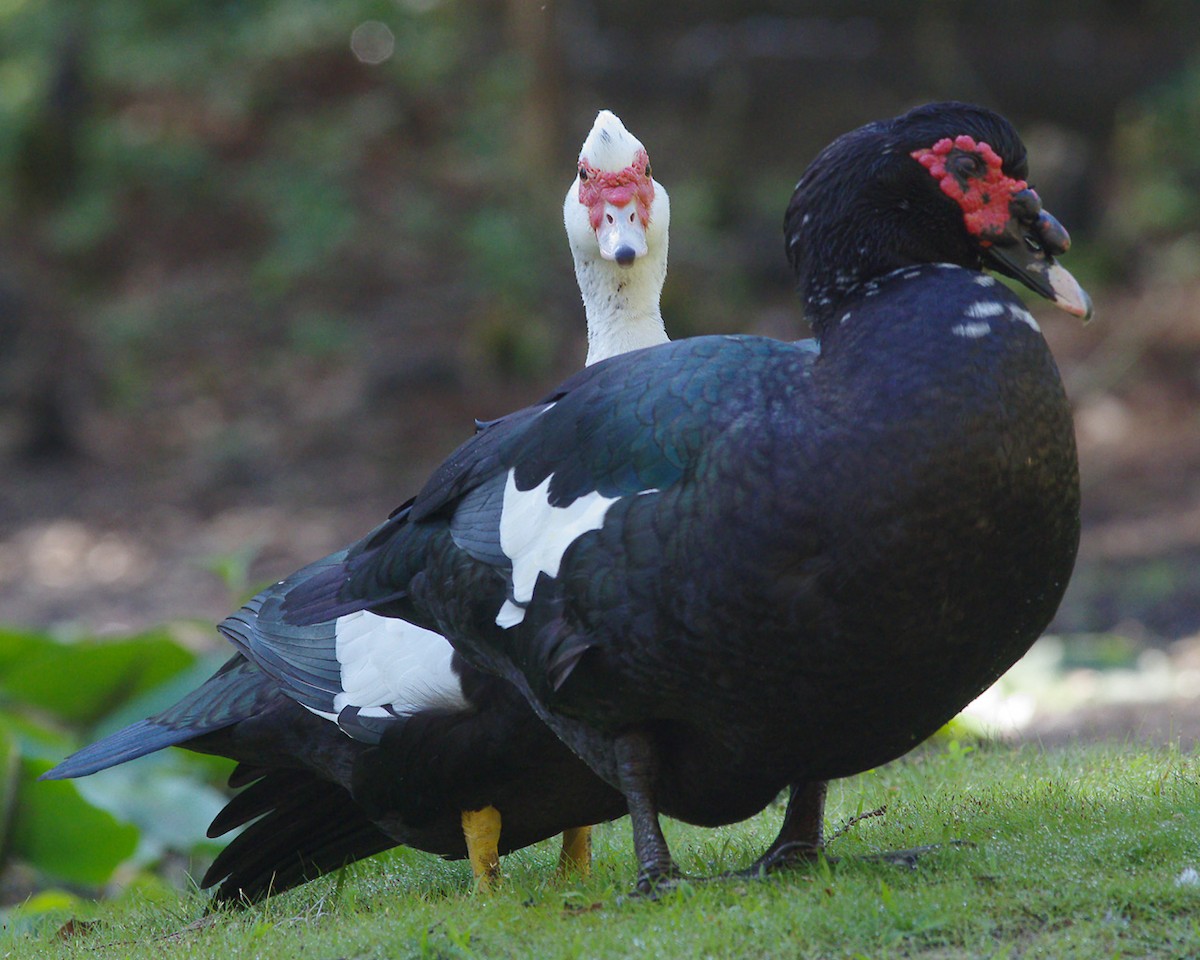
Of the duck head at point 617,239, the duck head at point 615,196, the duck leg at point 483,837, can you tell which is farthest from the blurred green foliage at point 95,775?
the duck head at point 615,196

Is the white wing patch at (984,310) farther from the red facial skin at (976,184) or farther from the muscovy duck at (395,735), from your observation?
the muscovy duck at (395,735)

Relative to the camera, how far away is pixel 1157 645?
7.78m

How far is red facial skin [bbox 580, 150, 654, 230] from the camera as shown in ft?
15.2

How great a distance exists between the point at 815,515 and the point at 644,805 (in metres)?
0.78

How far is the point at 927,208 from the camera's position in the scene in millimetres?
3199

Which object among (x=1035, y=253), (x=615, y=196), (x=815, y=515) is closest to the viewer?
(x=815, y=515)

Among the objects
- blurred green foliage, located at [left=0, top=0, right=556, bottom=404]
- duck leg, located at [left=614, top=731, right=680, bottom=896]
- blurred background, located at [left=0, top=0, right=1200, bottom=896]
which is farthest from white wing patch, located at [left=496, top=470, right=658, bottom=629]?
blurred green foliage, located at [left=0, top=0, right=556, bottom=404]

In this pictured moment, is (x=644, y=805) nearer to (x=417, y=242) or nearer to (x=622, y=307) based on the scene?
(x=622, y=307)

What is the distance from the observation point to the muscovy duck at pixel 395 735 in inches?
146

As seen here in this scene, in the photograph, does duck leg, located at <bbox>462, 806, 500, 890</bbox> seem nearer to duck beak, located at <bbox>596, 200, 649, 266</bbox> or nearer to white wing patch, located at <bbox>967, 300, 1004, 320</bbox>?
duck beak, located at <bbox>596, 200, 649, 266</bbox>

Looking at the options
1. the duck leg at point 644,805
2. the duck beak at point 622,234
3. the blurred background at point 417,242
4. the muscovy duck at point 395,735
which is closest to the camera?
the duck leg at point 644,805

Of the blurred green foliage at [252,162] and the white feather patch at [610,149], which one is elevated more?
the blurred green foliage at [252,162]

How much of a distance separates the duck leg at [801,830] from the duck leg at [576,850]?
0.68 m

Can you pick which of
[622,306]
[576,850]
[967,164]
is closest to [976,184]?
[967,164]
